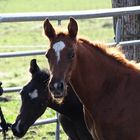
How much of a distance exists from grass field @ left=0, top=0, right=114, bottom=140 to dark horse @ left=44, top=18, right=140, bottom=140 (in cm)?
60

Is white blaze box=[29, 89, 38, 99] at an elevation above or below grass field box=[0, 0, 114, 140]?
above

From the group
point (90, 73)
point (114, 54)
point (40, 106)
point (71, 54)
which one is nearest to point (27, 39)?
point (40, 106)

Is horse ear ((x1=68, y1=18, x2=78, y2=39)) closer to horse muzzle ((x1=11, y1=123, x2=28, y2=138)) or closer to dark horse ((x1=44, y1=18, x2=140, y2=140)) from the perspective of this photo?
dark horse ((x1=44, y1=18, x2=140, y2=140))

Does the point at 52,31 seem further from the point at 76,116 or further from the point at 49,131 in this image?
the point at 49,131

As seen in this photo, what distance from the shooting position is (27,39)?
60.2ft

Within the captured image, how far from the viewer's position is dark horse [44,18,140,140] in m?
5.35

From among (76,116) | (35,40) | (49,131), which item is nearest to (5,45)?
(35,40)

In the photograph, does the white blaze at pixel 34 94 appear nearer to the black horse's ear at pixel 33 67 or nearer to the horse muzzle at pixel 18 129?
the black horse's ear at pixel 33 67

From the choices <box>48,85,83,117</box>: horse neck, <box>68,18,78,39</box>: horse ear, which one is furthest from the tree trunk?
<box>68,18,78,39</box>: horse ear

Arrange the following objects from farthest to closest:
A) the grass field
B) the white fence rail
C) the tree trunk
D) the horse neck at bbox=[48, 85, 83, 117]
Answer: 1. the grass field
2. the tree trunk
3. the horse neck at bbox=[48, 85, 83, 117]
4. the white fence rail

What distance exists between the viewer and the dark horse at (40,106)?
6.06m

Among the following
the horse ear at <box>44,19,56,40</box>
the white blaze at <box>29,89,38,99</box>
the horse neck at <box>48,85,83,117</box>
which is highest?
the horse ear at <box>44,19,56,40</box>

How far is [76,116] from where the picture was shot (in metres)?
6.27


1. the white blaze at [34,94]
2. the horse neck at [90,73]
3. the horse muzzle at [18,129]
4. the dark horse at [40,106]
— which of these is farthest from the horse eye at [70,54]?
the horse muzzle at [18,129]
